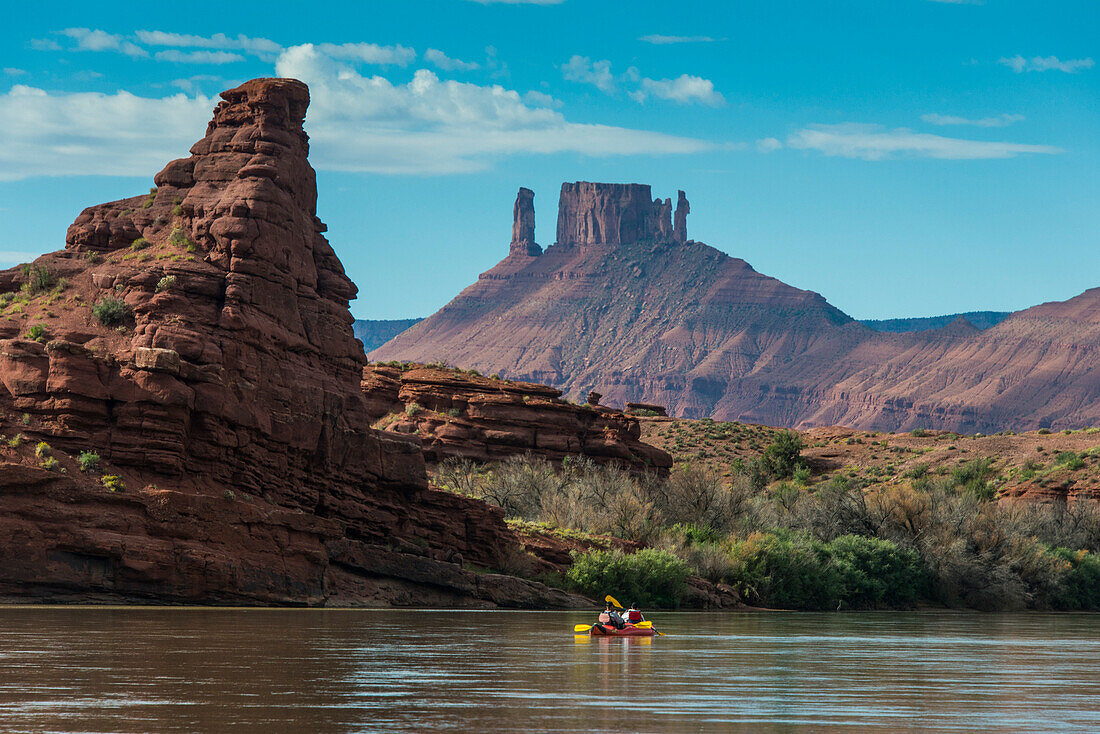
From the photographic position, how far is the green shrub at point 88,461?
36312 millimetres

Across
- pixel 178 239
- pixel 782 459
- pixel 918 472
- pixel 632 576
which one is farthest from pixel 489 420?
pixel 918 472

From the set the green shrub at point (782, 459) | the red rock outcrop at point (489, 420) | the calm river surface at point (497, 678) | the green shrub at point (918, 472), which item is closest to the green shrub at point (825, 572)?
the red rock outcrop at point (489, 420)

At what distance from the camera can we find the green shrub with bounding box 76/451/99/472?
36312mm

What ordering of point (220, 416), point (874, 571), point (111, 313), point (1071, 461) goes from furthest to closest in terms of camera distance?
point (1071, 461), point (874, 571), point (111, 313), point (220, 416)

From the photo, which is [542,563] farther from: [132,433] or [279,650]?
[279,650]

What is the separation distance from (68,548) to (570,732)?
2384cm

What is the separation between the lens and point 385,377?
72750 millimetres

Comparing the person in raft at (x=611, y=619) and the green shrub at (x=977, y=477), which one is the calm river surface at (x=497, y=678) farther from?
the green shrub at (x=977, y=477)

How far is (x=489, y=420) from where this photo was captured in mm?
70062

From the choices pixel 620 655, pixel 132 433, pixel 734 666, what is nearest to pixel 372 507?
pixel 132 433

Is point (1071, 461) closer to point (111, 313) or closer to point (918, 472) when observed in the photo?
point (918, 472)

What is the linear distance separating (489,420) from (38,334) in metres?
33.5

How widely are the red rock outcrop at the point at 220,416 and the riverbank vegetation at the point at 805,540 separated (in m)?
7.60

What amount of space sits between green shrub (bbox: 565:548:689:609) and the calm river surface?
37.8 ft
